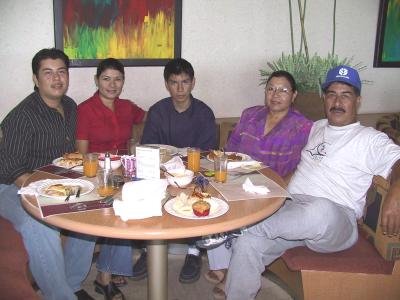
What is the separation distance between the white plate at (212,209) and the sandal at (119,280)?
1.16m

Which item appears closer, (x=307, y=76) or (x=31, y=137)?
(x=31, y=137)

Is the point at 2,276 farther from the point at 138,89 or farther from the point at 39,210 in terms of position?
the point at 138,89

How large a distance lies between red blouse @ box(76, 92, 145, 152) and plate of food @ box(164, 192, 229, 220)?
4.03ft

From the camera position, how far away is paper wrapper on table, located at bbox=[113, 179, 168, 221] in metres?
1.39

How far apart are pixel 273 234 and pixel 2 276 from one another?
4.01 ft

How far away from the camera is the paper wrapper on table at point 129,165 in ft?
6.08

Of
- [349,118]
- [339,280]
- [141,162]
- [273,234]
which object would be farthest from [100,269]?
[349,118]

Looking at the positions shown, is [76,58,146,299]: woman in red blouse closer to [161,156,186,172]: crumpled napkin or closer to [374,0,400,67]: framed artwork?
[161,156,186,172]: crumpled napkin

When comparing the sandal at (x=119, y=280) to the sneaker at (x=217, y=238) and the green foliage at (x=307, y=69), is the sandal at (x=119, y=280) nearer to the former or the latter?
the sneaker at (x=217, y=238)

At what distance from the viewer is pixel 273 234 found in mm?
1873

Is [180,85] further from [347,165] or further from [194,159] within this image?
[347,165]

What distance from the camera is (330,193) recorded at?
2109 mm

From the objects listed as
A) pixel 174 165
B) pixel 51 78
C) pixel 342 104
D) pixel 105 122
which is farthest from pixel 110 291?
pixel 342 104

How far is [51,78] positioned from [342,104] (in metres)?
1.67
